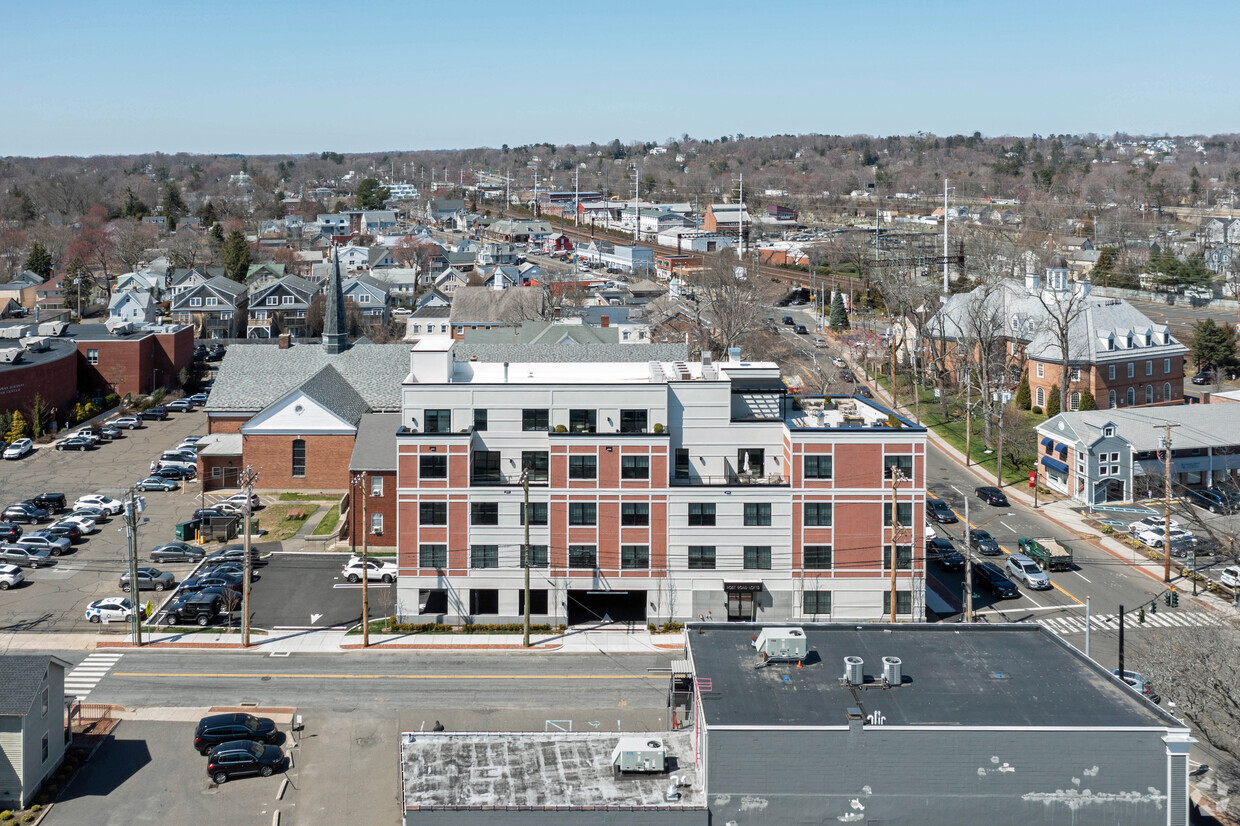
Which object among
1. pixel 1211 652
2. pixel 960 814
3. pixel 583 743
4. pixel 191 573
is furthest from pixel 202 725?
pixel 1211 652

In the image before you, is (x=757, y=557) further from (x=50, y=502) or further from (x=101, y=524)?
(x=50, y=502)

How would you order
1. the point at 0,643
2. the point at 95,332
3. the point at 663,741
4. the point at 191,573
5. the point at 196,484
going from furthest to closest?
the point at 95,332 → the point at 196,484 → the point at 191,573 → the point at 0,643 → the point at 663,741

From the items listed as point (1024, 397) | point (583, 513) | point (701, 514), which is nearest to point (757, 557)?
point (701, 514)

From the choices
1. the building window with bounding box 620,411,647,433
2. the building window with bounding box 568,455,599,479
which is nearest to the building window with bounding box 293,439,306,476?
the building window with bounding box 568,455,599,479

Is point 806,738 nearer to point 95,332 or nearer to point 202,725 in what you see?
point 202,725

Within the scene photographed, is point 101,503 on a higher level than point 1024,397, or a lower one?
lower

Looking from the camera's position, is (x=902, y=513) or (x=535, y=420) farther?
(x=535, y=420)

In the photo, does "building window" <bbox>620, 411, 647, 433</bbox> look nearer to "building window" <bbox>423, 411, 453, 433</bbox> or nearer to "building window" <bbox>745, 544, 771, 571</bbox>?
"building window" <bbox>745, 544, 771, 571</bbox>

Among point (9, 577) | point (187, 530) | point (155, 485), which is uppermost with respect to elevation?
point (155, 485)
